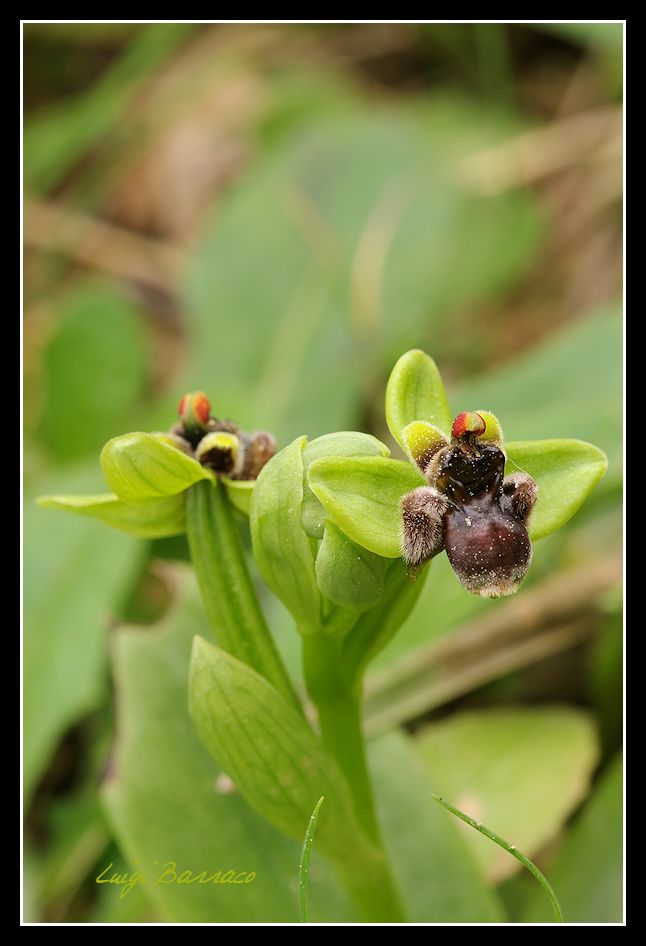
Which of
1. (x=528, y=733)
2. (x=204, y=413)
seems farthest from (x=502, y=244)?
(x=204, y=413)

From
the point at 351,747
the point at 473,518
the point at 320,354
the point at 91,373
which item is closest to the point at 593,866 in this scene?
the point at 351,747

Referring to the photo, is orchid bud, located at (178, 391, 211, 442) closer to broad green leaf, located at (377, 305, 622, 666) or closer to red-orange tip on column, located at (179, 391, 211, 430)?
red-orange tip on column, located at (179, 391, 211, 430)

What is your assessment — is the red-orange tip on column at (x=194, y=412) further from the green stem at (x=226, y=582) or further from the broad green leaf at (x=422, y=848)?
the broad green leaf at (x=422, y=848)

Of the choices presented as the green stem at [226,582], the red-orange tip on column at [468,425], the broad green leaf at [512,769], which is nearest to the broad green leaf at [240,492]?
the green stem at [226,582]

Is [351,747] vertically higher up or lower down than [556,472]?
lower down

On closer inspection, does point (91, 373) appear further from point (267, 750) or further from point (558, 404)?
point (267, 750)

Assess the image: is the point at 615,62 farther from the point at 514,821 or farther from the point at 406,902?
the point at 406,902
